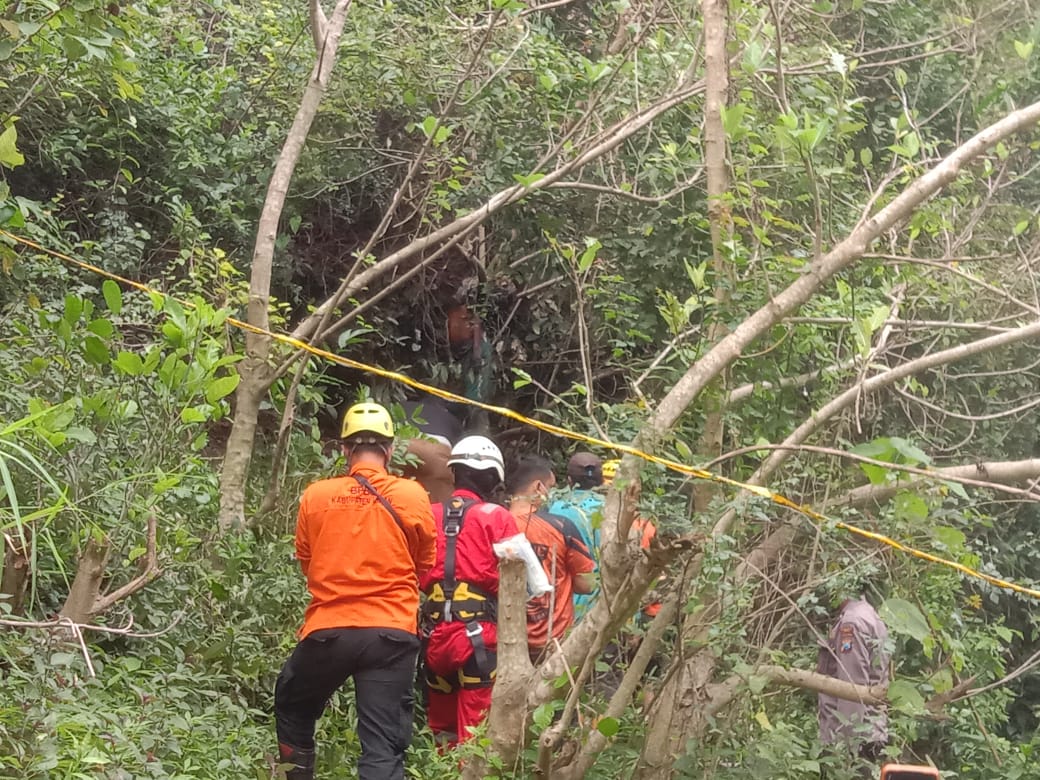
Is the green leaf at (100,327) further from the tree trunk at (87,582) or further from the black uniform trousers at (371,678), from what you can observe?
the black uniform trousers at (371,678)

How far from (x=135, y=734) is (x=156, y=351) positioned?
4.13 ft

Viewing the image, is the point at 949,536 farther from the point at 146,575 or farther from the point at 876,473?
the point at 146,575

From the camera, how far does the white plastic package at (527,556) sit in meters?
3.87

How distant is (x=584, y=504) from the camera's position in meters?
4.91

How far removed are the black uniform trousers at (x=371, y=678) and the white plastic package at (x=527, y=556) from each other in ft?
1.70

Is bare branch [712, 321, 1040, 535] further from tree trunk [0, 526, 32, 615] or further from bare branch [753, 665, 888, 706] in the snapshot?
tree trunk [0, 526, 32, 615]

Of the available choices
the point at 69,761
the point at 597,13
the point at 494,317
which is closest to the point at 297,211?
the point at 494,317

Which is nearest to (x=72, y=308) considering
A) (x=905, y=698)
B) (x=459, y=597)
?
(x=459, y=597)

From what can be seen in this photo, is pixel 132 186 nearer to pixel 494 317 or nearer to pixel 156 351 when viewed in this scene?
pixel 494 317

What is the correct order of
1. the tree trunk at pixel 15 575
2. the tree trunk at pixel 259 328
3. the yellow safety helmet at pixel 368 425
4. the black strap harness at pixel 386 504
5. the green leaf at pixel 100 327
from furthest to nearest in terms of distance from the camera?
the tree trunk at pixel 259 328
the yellow safety helmet at pixel 368 425
the black strap harness at pixel 386 504
the tree trunk at pixel 15 575
the green leaf at pixel 100 327

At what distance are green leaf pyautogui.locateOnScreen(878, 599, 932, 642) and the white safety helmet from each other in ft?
7.00

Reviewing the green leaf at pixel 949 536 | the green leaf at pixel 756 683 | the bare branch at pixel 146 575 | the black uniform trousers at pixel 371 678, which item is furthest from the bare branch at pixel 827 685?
the bare branch at pixel 146 575

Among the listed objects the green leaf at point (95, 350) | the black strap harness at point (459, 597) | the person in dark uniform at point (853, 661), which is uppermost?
the green leaf at point (95, 350)

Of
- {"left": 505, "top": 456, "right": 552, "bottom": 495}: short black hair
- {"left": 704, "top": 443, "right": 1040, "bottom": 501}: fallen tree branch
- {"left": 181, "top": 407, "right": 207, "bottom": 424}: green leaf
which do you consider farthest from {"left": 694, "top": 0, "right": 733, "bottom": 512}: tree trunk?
{"left": 181, "top": 407, "right": 207, "bottom": 424}: green leaf
